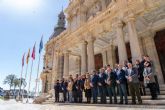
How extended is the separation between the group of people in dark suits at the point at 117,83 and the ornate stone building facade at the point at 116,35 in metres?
2.67

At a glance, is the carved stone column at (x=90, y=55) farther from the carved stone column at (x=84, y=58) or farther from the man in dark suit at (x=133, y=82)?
the man in dark suit at (x=133, y=82)

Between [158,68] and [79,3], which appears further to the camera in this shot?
[79,3]

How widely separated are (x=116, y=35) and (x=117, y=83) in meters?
5.54

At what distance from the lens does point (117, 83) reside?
22.5ft

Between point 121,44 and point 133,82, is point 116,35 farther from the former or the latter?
point 133,82

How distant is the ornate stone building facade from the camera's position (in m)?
10.4

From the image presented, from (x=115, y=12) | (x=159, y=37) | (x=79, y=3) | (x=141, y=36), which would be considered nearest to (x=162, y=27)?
(x=159, y=37)

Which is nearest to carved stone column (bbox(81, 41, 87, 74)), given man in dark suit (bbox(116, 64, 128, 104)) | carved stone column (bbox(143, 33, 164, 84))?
carved stone column (bbox(143, 33, 164, 84))

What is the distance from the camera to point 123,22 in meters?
11.1

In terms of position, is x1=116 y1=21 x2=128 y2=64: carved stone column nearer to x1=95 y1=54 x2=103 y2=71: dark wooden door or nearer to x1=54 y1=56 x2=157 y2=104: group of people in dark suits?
x1=54 y1=56 x2=157 y2=104: group of people in dark suits

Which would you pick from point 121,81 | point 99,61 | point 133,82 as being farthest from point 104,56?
point 133,82

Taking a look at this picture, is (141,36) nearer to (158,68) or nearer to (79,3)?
(158,68)

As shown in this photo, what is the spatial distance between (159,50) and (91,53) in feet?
18.3

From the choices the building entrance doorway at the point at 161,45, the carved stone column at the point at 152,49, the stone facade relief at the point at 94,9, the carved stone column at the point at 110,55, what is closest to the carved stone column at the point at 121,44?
the carved stone column at the point at 152,49
